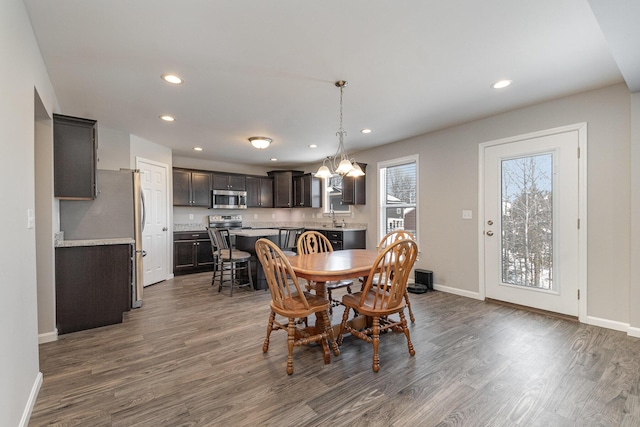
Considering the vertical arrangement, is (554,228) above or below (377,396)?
above

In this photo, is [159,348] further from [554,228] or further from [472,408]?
[554,228]

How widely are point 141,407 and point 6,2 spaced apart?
89.3 inches

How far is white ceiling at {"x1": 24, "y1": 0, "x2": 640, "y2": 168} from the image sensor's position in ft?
5.84

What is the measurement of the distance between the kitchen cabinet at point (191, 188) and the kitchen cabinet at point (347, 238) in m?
2.63

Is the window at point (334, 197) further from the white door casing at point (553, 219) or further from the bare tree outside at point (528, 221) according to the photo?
the bare tree outside at point (528, 221)

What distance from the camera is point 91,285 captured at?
2.94 m

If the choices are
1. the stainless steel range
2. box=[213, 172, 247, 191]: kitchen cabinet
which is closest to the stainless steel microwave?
box=[213, 172, 247, 191]: kitchen cabinet

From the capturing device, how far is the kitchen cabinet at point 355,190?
214 inches

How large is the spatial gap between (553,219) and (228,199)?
5.52m

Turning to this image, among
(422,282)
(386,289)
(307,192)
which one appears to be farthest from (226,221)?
(386,289)

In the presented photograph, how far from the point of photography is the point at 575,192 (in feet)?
10.1

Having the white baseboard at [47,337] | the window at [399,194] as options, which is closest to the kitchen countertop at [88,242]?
the white baseboard at [47,337]

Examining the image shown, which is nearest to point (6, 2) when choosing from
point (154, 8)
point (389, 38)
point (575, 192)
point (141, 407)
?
point (154, 8)

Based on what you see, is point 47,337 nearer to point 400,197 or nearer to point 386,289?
point 386,289
